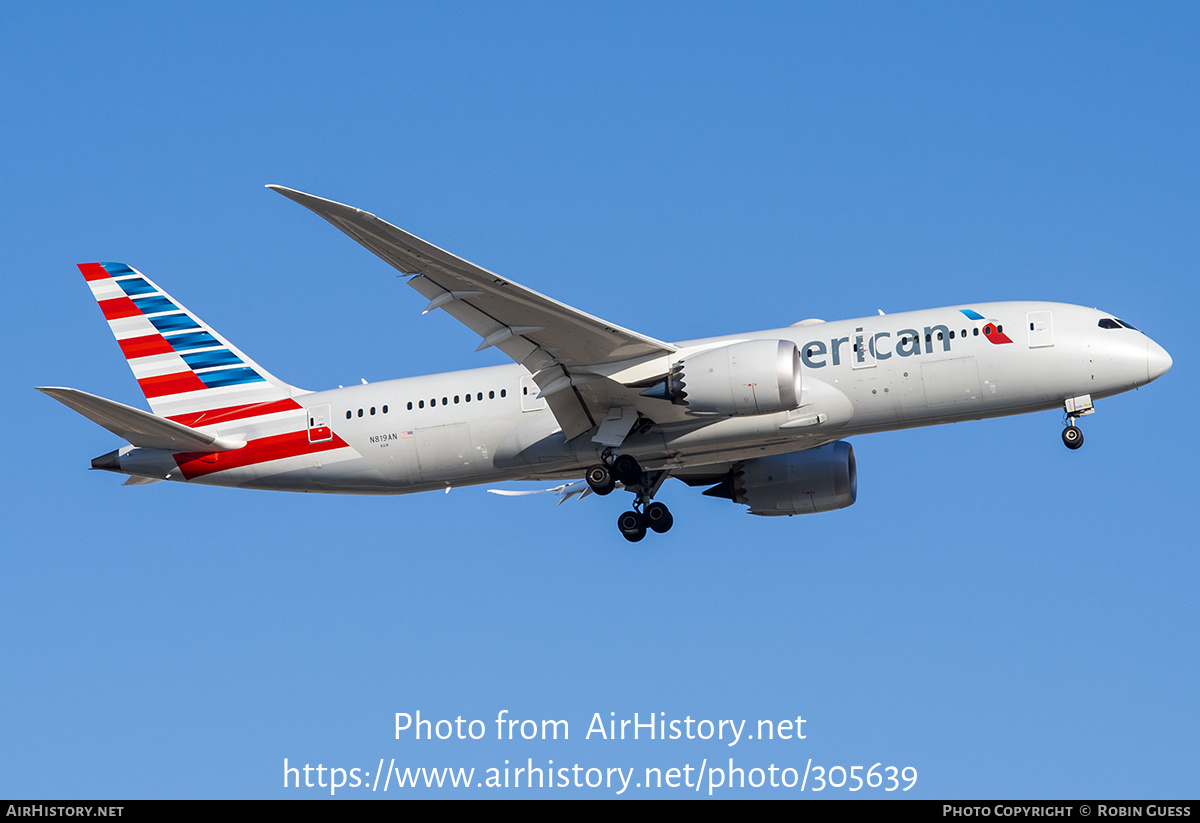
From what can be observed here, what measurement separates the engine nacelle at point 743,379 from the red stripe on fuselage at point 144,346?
14.4m

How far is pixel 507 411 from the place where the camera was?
1282 inches

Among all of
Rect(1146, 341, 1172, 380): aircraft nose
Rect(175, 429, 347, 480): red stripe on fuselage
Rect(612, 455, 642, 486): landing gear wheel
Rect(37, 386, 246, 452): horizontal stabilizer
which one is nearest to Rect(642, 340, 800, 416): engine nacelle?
Rect(612, 455, 642, 486): landing gear wheel

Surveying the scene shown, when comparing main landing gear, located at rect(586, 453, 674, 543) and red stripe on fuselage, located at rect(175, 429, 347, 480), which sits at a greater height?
red stripe on fuselage, located at rect(175, 429, 347, 480)

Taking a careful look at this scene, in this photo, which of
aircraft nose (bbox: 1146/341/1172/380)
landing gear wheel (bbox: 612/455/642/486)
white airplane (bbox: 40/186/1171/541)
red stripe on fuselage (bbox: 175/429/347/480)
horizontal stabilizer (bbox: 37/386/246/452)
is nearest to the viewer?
white airplane (bbox: 40/186/1171/541)

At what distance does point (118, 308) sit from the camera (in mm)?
36812

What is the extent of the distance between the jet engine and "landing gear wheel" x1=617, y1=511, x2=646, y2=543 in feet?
11.0

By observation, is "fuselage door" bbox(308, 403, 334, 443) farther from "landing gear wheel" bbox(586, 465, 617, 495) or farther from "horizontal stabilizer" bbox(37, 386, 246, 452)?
"landing gear wheel" bbox(586, 465, 617, 495)

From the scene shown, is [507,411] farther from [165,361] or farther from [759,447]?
[165,361]

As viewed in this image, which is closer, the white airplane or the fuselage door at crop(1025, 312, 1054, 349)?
the white airplane

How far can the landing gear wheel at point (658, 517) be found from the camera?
34.3 m

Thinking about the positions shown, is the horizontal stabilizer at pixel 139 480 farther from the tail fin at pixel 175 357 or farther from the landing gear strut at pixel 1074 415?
the landing gear strut at pixel 1074 415

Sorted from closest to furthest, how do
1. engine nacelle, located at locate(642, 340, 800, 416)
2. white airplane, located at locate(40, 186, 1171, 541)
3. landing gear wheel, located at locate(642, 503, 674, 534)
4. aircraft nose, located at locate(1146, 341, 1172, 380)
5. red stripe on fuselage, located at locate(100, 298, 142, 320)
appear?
engine nacelle, located at locate(642, 340, 800, 416)
white airplane, located at locate(40, 186, 1171, 541)
aircraft nose, located at locate(1146, 341, 1172, 380)
landing gear wheel, located at locate(642, 503, 674, 534)
red stripe on fuselage, located at locate(100, 298, 142, 320)

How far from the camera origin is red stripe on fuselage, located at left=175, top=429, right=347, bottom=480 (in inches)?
1330

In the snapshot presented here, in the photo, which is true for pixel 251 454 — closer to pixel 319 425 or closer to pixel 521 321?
pixel 319 425
